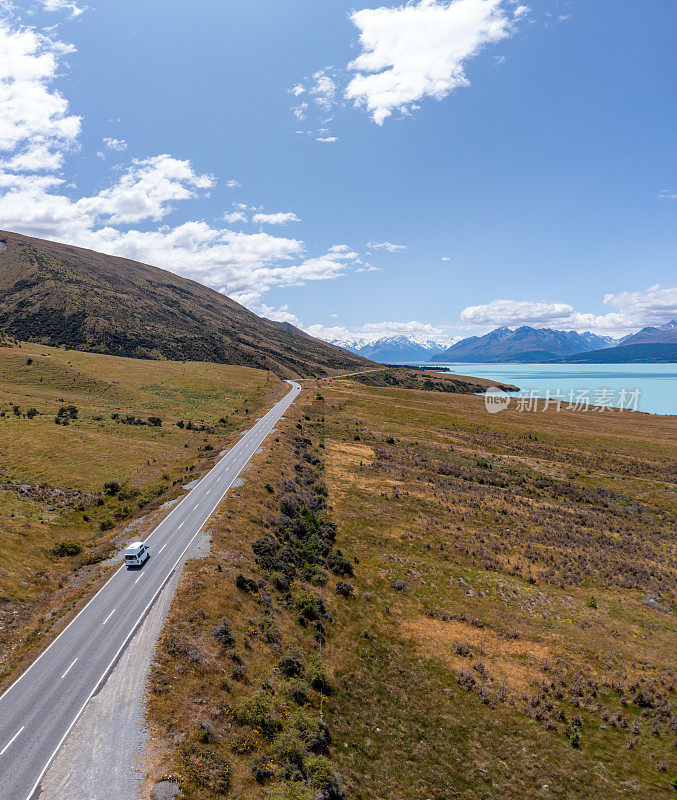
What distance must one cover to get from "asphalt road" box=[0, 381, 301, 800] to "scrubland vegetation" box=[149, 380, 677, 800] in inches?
118

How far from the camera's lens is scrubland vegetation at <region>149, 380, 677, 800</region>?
1727 cm

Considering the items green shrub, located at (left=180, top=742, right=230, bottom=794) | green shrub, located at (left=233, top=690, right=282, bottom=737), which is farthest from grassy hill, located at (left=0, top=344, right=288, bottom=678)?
green shrub, located at (left=233, top=690, right=282, bottom=737)

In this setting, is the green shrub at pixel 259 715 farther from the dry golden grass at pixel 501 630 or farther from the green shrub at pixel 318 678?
the dry golden grass at pixel 501 630

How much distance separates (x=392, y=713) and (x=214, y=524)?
20.5m

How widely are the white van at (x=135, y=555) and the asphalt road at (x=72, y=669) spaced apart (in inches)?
18.7

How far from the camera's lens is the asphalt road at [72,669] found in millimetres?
15000

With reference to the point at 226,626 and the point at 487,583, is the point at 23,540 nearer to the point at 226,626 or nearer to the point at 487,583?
the point at 226,626

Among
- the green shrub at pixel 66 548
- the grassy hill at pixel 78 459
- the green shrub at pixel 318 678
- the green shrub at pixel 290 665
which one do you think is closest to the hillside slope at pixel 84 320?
the grassy hill at pixel 78 459

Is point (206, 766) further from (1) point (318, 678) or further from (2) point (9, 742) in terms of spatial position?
(2) point (9, 742)

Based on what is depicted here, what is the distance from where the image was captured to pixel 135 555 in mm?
28062

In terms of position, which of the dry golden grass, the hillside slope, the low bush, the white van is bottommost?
the dry golden grass

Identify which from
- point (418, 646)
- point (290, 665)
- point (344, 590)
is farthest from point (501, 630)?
point (290, 665)

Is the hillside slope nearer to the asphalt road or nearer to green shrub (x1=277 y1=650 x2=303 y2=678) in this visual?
the asphalt road

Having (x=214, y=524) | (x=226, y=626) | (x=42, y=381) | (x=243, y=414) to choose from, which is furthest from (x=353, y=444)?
(x=42, y=381)
